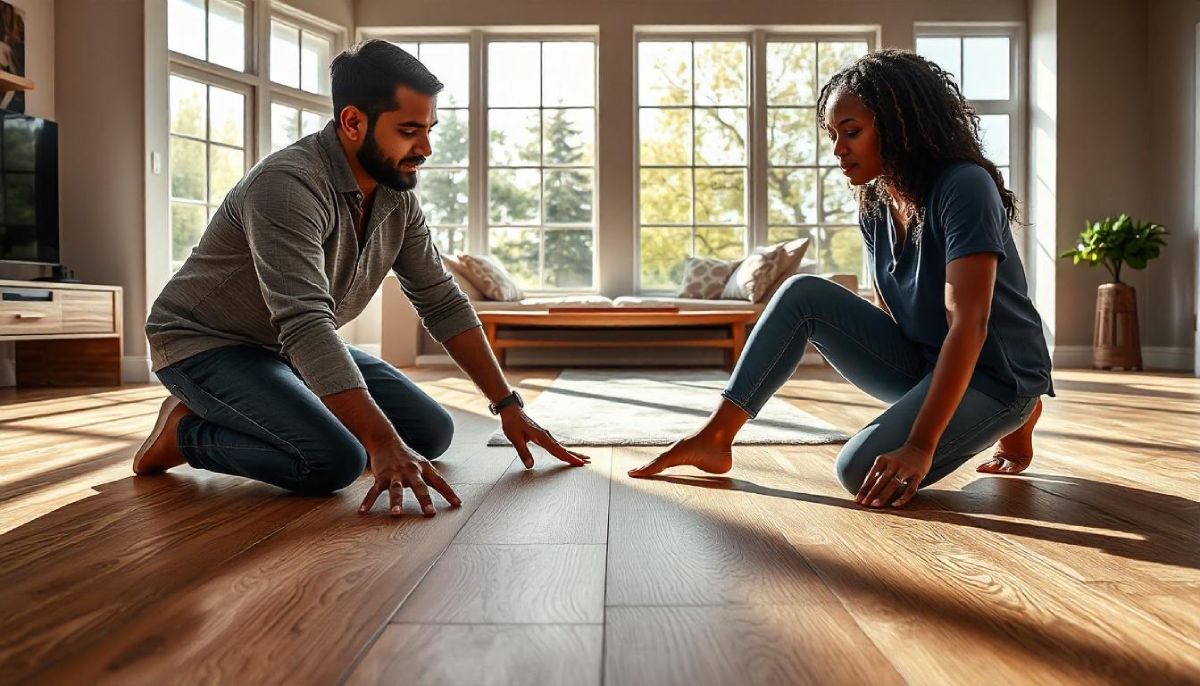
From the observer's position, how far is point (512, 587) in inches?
43.9

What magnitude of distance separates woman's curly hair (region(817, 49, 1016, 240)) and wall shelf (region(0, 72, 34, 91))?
4378mm

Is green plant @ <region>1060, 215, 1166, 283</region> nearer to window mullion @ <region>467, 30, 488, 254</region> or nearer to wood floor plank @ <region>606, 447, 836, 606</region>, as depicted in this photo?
window mullion @ <region>467, 30, 488, 254</region>

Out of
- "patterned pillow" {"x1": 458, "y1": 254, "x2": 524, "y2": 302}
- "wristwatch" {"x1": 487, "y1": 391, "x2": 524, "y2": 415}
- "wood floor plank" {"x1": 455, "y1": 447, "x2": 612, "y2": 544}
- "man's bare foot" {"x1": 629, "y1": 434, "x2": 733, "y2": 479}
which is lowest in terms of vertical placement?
"wood floor plank" {"x1": 455, "y1": 447, "x2": 612, "y2": 544}

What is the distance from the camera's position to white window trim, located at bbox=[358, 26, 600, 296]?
23.9 feet

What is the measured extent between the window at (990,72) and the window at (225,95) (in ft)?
15.5

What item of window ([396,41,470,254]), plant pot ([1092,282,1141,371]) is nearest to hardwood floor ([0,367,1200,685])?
plant pot ([1092,282,1141,371])

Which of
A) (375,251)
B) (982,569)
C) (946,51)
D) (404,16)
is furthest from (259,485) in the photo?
(946,51)

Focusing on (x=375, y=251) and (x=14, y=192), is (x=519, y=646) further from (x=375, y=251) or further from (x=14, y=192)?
(x=14, y=192)

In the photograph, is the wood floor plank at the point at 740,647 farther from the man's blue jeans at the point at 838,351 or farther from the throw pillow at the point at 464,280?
the throw pillow at the point at 464,280

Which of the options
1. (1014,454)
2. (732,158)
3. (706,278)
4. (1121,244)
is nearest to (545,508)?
(1014,454)

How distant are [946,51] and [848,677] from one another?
24.1 feet

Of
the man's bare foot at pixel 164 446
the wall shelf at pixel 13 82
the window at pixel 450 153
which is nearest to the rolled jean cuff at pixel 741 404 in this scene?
the man's bare foot at pixel 164 446

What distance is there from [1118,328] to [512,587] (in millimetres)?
6247

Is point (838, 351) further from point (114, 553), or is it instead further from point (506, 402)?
point (114, 553)
